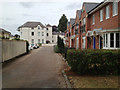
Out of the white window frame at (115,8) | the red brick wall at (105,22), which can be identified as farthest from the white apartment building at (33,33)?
the white window frame at (115,8)

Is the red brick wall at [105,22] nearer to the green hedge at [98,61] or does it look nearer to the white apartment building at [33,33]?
the green hedge at [98,61]

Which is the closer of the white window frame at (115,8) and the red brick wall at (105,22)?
the white window frame at (115,8)

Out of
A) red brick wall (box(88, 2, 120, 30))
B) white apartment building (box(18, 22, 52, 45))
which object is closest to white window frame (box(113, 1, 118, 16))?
red brick wall (box(88, 2, 120, 30))

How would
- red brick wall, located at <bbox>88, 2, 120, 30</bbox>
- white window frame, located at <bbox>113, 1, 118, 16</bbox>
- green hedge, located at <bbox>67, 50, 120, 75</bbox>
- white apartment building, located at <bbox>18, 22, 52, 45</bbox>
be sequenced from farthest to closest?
1. white apartment building, located at <bbox>18, 22, 52, 45</bbox>
2. red brick wall, located at <bbox>88, 2, 120, 30</bbox>
3. white window frame, located at <bbox>113, 1, 118, 16</bbox>
4. green hedge, located at <bbox>67, 50, 120, 75</bbox>

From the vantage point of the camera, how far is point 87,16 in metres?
16.2

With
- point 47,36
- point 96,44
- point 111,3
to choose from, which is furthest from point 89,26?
point 47,36

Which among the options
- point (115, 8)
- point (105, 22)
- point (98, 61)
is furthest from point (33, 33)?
point (98, 61)

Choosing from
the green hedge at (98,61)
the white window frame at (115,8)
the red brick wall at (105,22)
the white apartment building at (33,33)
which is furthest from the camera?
the white apartment building at (33,33)

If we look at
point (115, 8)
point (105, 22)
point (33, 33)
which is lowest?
Result: point (105, 22)

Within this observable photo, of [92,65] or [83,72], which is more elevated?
[92,65]

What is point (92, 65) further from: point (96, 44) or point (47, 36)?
point (47, 36)

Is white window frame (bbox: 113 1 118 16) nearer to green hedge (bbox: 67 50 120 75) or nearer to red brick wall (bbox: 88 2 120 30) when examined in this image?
red brick wall (bbox: 88 2 120 30)

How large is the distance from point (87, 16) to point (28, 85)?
1350 centimetres

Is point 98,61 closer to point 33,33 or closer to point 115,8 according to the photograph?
point 115,8
